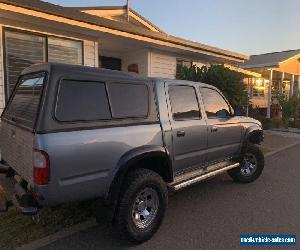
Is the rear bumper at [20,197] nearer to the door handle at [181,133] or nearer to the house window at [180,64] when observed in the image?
the door handle at [181,133]

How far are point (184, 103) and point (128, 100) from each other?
114cm

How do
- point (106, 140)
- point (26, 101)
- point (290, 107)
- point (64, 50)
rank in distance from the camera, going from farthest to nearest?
point (290, 107)
point (64, 50)
point (26, 101)
point (106, 140)

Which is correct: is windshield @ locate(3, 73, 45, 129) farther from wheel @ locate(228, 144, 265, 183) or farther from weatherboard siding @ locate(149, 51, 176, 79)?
weatherboard siding @ locate(149, 51, 176, 79)

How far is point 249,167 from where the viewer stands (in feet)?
20.0

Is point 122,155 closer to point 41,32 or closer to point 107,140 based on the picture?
point 107,140

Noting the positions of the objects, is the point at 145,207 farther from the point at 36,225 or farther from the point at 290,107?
the point at 290,107

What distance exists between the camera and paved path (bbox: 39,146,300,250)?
3.60 metres

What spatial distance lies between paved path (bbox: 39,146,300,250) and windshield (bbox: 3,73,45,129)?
5.17 ft

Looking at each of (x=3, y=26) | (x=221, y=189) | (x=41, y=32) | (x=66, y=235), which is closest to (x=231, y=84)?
(x=221, y=189)

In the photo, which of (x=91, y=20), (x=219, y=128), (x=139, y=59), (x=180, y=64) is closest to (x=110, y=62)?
(x=139, y=59)

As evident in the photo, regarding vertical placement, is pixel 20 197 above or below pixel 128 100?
below

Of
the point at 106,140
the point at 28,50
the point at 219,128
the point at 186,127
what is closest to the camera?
the point at 106,140

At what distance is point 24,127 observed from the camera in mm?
3109

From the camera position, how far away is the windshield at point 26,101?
3119 mm
